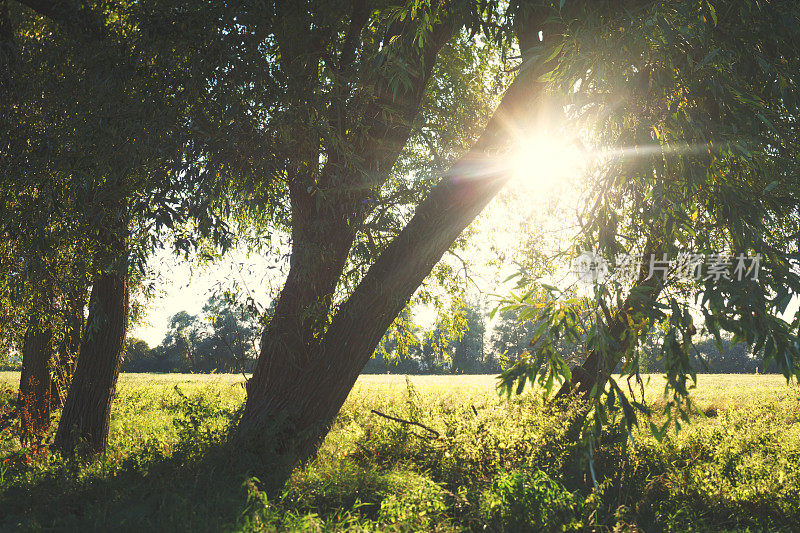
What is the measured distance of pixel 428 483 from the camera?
520 centimetres

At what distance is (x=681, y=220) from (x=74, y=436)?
8.29 m

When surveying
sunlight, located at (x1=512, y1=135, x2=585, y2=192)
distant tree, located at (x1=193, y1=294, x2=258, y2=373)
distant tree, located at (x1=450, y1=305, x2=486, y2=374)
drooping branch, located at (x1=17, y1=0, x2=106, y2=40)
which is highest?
drooping branch, located at (x1=17, y1=0, x2=106, y2=40)

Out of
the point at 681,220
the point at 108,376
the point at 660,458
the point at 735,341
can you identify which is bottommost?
the point at 660,458

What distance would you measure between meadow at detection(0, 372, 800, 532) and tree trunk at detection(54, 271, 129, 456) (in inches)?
19.5

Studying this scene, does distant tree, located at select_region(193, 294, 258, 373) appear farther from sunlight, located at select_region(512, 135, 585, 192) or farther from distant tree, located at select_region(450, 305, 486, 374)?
distant tree, located at select_region(450, 305, 486, 374)

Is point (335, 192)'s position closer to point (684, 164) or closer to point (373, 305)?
point (373, 305)

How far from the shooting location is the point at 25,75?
6391mm

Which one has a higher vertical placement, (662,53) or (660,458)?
(662,53)

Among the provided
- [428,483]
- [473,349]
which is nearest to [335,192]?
[428,483]

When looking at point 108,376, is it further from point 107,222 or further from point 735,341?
point 735,341

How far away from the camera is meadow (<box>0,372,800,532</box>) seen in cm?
445

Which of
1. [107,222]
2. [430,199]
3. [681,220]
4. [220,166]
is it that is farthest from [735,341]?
[107,222]

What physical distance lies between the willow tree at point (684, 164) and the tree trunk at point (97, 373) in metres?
6.45

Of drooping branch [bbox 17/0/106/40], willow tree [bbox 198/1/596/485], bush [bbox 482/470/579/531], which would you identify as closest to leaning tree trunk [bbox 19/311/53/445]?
drooping branch [bbox 17/0/106/40]
